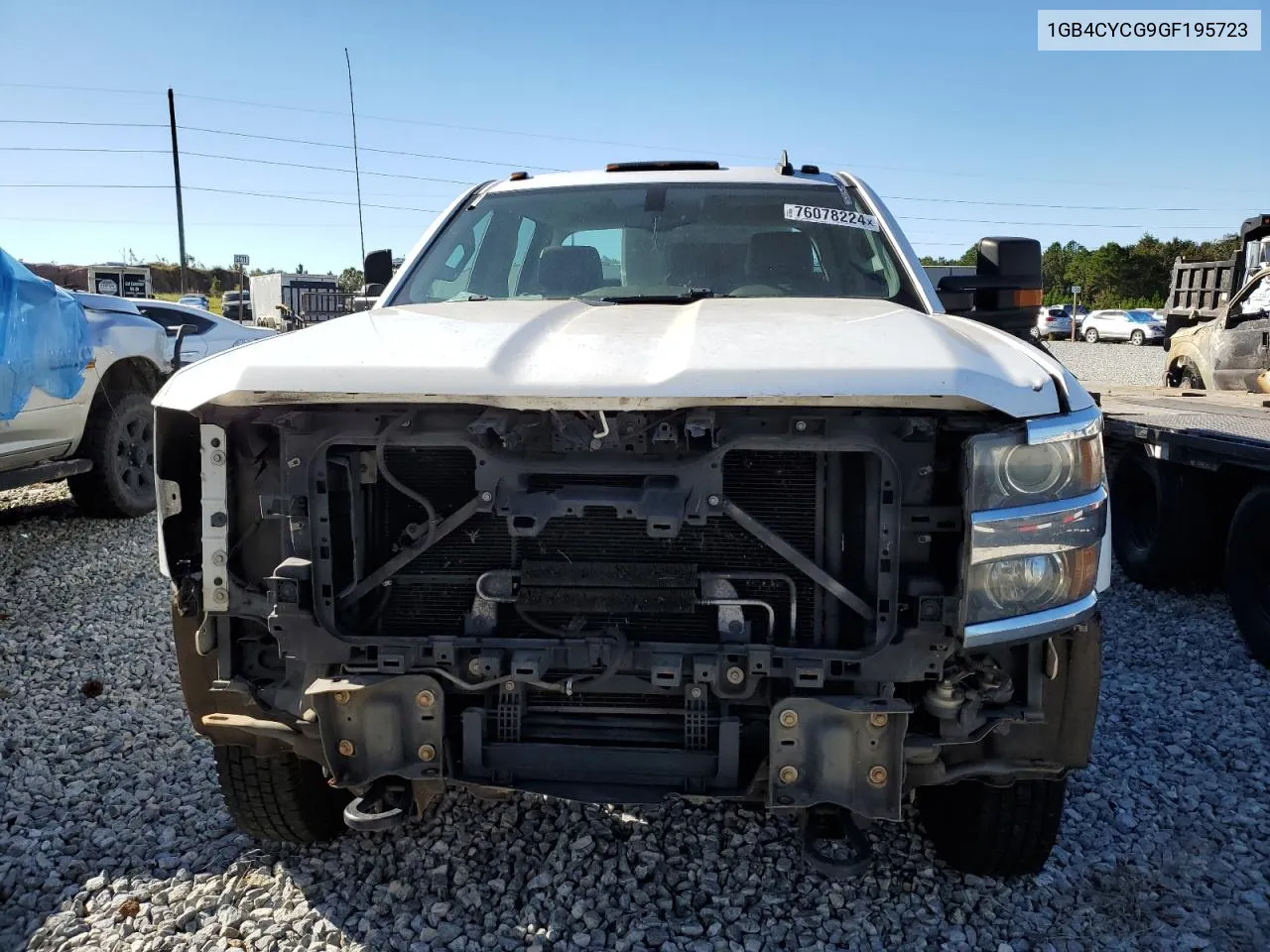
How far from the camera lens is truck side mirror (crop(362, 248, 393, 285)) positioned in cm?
419

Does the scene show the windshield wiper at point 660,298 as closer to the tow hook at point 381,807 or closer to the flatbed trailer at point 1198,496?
the tow hook at point 381,807

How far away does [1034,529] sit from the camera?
215cm

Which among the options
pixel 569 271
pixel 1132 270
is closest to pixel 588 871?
pixel 569 271

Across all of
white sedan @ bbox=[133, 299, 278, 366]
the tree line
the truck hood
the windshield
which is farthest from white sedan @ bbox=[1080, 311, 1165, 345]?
the truck hood

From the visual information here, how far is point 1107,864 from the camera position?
2.96 m

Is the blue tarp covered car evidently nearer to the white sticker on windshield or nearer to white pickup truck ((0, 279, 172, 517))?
white pickup truck ((0, 279, 172, 517))

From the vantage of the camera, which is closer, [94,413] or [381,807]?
[381,807]

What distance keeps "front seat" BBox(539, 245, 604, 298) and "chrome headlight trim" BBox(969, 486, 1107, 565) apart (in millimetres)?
1903

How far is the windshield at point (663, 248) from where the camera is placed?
11.6 ft

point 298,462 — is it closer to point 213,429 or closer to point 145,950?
point 213,429

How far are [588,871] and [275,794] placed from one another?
37.3 inches

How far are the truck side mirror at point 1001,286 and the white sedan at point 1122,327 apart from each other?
99.9ft

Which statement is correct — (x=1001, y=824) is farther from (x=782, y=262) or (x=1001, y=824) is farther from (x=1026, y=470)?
(x=782, y=262)

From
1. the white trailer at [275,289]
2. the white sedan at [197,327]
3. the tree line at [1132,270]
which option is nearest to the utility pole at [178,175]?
the white trailer at [275,289]
